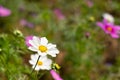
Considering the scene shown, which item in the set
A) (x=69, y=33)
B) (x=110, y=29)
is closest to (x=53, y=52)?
(x=110, y=29)

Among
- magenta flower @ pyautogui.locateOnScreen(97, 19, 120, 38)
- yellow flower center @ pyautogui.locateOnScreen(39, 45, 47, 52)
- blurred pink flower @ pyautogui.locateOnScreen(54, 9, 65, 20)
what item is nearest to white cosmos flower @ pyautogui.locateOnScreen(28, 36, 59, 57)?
yellow flower center @ pyautogui.locateOnScreen(39, 45, 47, 52)

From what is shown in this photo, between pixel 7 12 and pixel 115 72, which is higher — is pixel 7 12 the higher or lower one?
the higher one

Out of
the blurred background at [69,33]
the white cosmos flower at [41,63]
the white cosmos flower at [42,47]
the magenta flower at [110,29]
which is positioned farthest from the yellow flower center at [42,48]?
the magenta flower at [110,29]

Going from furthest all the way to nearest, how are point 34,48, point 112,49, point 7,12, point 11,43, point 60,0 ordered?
point 60,0
point 112,49
point 7,12
point 11,43
point 34,48

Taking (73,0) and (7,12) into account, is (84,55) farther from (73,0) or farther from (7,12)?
(73,0)

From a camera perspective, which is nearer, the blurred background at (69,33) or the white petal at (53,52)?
the white petal at (53,52)

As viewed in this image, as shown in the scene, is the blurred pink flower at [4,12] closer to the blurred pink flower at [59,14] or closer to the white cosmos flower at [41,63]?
the blurred pink flower at [59,14]

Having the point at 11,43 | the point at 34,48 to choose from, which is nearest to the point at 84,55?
the point at 11,43

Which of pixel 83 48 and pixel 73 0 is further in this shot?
pixel 73 0
